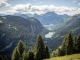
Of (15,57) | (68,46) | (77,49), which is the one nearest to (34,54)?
(15,57)

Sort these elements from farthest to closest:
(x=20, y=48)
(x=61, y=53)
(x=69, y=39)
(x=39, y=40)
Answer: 1. (x=61, y=53)
2. (x=20, y=48)
3. (x=69, y=39)
4. (x=39, y=40)

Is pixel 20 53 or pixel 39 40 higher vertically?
pixel 39 40

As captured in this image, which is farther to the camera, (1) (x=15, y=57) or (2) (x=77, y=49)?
(2) (x=77, y=49)

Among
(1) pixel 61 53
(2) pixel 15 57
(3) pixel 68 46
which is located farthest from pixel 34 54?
(1) pixel 61 53

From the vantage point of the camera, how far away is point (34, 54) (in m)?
67.6

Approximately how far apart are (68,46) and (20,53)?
2361 cm

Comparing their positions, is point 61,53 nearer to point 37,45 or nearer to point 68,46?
point 68,46

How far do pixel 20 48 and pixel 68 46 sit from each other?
23203mm

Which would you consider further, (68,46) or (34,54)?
(68,46)

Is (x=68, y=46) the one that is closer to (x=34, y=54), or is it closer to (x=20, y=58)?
(x=34, y=54)

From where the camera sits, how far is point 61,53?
92.7 metres

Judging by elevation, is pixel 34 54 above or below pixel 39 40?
below

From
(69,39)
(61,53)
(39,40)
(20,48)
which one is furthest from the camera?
(61,53)

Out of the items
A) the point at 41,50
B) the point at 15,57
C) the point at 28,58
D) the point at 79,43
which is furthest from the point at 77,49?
the point at 15,57
